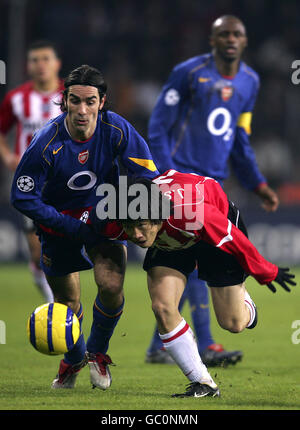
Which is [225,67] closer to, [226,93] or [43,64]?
[226,93]

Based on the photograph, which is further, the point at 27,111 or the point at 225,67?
the point at 27,111

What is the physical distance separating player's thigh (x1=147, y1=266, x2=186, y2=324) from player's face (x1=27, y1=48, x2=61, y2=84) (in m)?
3.92

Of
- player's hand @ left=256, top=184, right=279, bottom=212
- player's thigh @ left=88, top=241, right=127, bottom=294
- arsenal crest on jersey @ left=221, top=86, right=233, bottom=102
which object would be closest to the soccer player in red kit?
player's thigh @ left=88, top=241, right=127, bottom=294

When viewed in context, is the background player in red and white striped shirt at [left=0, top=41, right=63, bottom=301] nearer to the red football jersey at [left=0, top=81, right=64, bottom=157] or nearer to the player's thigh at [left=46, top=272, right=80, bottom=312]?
the red football jersey at [left=0, top=81, right=64, bottom=157]

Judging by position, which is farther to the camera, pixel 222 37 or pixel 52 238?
pixel 222 37

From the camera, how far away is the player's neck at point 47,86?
8.34m

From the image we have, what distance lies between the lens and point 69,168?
4969mm

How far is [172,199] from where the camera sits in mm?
4656

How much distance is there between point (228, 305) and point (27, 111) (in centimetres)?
390

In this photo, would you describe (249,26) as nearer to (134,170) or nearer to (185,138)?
(185,138)

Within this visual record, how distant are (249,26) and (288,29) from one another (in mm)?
774

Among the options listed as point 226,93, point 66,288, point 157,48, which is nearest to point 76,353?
point 66,288

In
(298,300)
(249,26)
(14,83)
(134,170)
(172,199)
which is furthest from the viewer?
(249,26)

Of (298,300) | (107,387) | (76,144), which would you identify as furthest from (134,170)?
(298,300)
